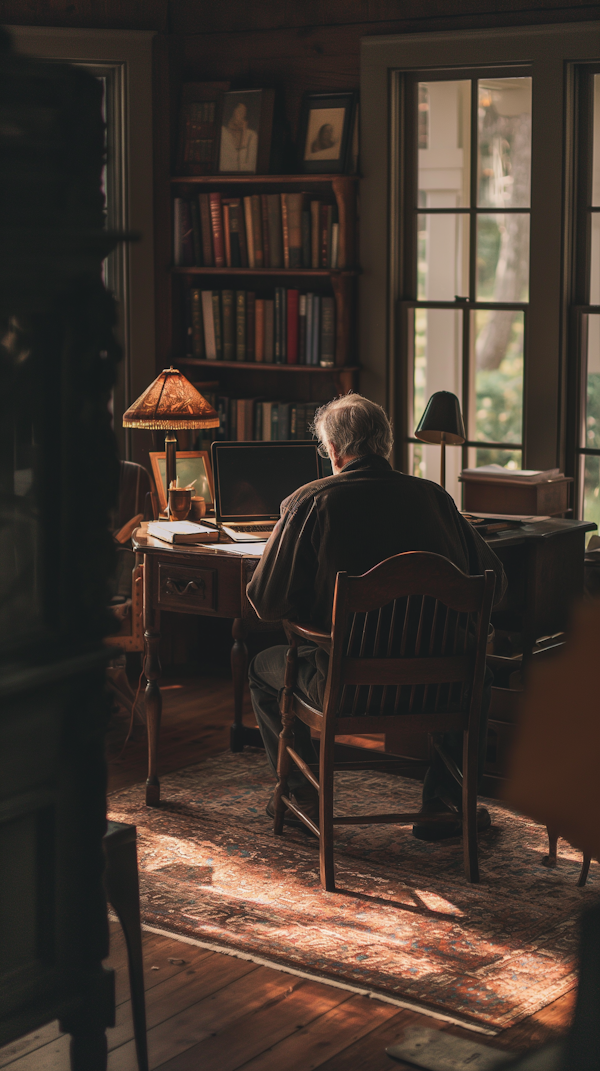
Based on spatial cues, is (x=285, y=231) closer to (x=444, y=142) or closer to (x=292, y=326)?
(x=292, y=326)

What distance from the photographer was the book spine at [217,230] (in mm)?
5328

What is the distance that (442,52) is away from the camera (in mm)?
4773

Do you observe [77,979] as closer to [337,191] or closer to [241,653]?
[241,653]

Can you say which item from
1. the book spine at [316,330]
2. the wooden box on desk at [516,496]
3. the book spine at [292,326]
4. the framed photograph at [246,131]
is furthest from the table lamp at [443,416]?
the framed photograph at [246,131]

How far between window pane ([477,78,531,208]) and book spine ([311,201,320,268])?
0.70 metres

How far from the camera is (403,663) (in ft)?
10.7

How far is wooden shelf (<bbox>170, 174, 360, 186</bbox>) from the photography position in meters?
5.02

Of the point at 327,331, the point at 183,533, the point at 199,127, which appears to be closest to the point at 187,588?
the point at 183,533

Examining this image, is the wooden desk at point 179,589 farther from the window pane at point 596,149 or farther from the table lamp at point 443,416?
the window pane at point 596,149

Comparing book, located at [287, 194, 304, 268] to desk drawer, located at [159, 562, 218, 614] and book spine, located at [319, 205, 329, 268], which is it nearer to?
book spine, located at [319, 205, 329, 268]

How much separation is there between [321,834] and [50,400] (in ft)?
7.37

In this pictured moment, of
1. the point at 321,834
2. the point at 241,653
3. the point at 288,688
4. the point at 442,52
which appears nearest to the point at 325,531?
the point at 288,688

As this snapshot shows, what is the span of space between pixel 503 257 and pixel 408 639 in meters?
2.15

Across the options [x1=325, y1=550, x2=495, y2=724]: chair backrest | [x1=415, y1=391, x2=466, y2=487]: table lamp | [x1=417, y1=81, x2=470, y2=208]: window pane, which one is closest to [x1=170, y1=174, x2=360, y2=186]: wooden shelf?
[x1=417, y1=81, x2=470, y2=208]: window pane
